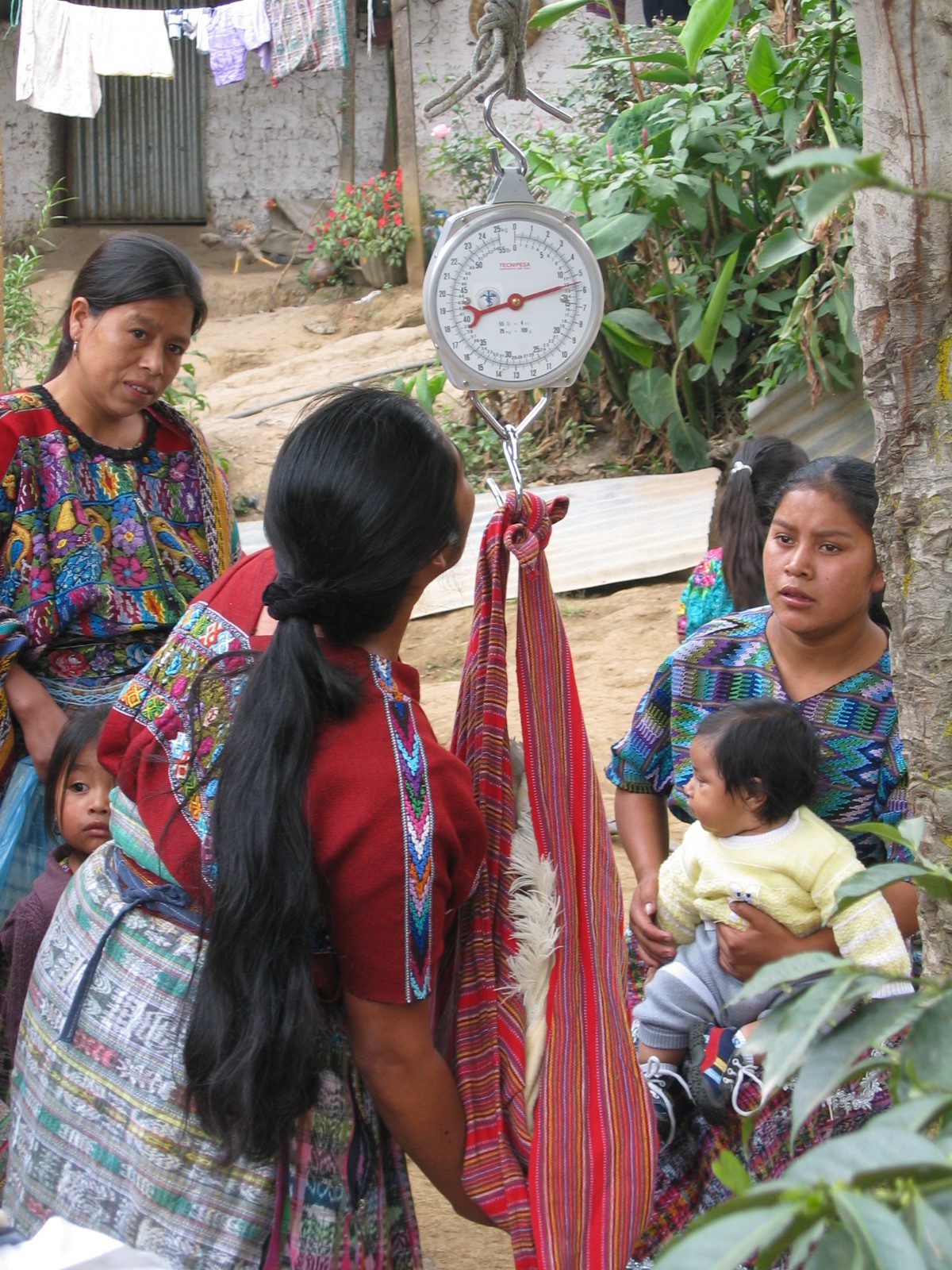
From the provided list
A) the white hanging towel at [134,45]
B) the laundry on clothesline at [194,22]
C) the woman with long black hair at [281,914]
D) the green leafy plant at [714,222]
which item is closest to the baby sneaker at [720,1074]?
the woman with long black hair at [281,914]

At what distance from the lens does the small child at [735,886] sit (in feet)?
6.46

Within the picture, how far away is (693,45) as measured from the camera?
5.42 meters

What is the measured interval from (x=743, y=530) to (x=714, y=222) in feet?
12.7

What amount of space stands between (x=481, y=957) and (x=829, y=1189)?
1.12 metres

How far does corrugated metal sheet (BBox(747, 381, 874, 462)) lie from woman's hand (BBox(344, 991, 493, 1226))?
4640mm

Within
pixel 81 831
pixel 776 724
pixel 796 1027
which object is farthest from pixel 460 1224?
pixel 796 1027

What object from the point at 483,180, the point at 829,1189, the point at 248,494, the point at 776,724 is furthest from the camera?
the point at 483,180

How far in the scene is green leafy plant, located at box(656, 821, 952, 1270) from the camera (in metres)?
0.53

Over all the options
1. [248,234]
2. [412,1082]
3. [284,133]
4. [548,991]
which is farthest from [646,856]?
[284,133]

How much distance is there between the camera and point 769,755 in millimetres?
1994

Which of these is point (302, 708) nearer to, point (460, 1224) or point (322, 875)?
point (322, 875)

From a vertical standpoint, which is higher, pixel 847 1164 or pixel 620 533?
pixel 847 1164

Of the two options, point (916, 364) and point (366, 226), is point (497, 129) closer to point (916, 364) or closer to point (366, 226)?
point (916, 364)

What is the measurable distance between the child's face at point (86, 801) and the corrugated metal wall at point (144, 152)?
34.7ft
